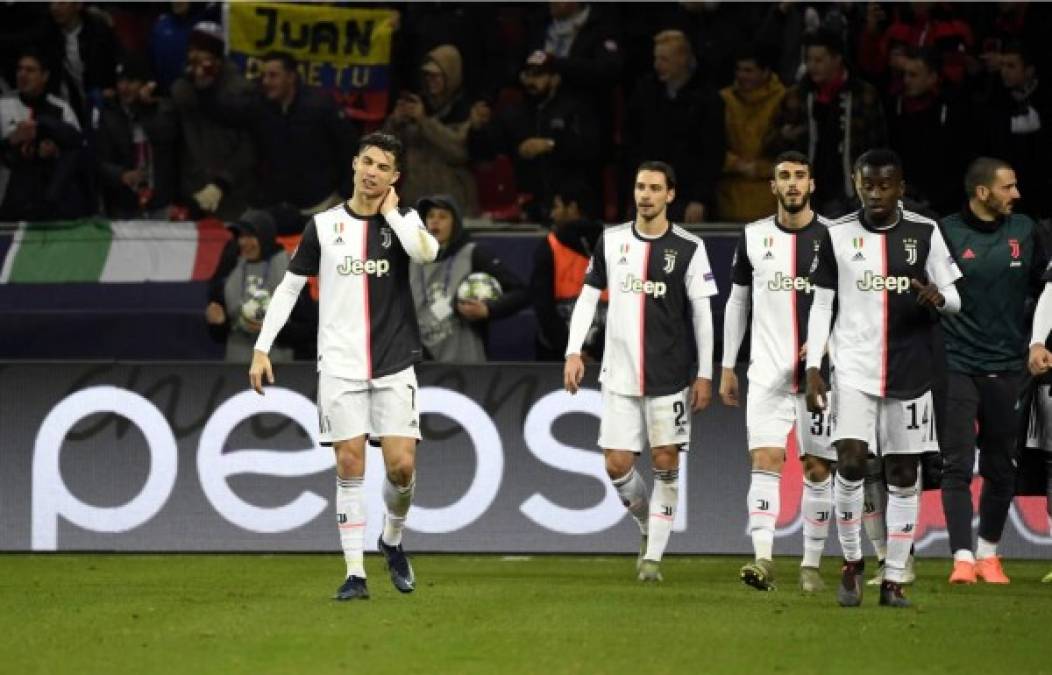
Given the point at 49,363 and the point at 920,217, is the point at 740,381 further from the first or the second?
the point at 49,363

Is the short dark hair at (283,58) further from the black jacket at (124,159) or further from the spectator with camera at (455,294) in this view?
the spectator with camera at (455,294)

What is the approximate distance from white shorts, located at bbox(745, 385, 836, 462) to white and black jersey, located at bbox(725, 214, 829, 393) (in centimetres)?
6

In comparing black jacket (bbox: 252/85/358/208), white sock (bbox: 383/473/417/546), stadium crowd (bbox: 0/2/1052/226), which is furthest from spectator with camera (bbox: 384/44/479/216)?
white sock (bbox: 383/473/417/546)

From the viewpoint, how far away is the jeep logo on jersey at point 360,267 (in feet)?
37.6

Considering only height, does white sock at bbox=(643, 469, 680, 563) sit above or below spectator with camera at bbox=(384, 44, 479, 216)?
below

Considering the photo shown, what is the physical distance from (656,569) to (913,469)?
2.16 metres

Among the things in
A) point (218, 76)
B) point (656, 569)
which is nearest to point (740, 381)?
point (656, 569)

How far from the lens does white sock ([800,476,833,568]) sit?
12219mm

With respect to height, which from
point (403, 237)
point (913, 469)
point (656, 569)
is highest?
point (403, 237)

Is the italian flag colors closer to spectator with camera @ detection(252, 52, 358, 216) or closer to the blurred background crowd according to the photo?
the blurred background crowd

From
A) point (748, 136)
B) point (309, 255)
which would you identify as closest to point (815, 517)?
point (309, 255)

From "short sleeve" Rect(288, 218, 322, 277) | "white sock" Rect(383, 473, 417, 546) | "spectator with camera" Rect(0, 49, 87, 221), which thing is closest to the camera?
"short sleeve" Rect(288, 218, 322, 277)

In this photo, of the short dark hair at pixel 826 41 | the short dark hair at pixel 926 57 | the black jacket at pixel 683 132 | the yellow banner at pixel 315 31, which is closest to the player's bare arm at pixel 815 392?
the short dark hair at pixel 826 41

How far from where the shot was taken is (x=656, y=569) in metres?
12.9
